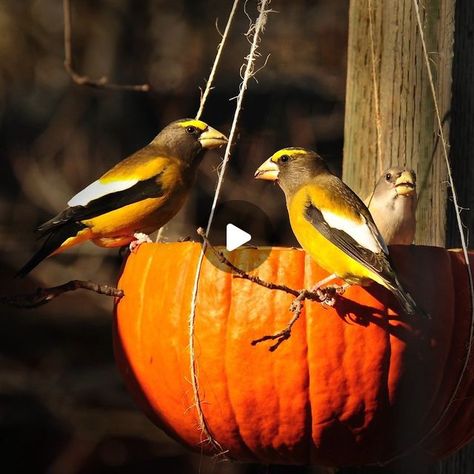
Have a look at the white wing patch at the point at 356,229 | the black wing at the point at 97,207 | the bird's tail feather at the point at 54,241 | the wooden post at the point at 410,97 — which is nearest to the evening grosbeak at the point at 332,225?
the white wing patch at the point at 356,229

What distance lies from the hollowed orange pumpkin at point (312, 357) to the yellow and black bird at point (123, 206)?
47cm

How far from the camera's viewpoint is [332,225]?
2578 mm

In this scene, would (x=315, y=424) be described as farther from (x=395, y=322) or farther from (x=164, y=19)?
(x=164, y=19)

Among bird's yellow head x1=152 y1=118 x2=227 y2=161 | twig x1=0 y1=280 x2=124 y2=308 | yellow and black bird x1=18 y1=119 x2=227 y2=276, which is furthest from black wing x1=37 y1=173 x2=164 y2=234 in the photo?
twig x1=0 y1=280 x2=124 y2=308

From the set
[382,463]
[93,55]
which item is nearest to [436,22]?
[382,463]

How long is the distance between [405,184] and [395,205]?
78mm

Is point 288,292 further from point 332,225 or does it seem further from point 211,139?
point 211,139

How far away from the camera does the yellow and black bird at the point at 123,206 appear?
306 cm

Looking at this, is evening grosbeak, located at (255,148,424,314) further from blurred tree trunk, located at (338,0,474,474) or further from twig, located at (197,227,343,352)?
blurred tree trunk, located at (338,0,474,474)

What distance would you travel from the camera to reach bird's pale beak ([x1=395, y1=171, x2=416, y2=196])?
282 centimetres

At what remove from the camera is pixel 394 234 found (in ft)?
9.90

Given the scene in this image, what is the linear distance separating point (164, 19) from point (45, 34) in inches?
26.7

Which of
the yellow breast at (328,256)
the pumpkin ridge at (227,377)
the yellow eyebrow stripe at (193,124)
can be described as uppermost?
the yellow eyebrow stripe at (193,124)

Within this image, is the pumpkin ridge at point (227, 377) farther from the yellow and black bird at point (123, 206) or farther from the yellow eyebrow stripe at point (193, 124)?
the yellow eyebrow stripe at point (193, 124)
